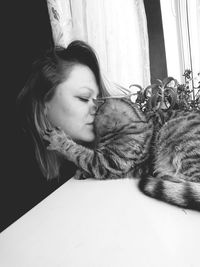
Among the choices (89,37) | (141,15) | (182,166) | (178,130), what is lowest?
(182,166)

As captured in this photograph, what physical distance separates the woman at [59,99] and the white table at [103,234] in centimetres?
25

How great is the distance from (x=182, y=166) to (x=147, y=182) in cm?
19

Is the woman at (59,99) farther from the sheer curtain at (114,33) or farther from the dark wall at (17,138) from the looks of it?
the sheer curtain at (114,33)

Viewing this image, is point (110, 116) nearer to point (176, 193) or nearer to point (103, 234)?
point (176, 193)

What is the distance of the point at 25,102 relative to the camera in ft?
2.75

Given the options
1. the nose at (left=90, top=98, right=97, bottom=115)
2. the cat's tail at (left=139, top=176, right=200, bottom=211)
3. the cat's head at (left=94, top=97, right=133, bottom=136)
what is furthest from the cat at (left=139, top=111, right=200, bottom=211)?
the nose at (left=90, top=98, right=97, bottom=115)

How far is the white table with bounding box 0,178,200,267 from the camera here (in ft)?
1.42

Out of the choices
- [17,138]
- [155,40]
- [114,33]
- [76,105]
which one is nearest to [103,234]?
[17,138]

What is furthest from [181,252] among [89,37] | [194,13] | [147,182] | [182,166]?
[194,13]

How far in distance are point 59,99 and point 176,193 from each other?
51 cm

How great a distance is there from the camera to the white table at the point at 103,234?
43cm

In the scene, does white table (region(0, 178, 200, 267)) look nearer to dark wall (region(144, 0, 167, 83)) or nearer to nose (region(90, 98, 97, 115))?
nose (region(90, 98, 97, 115))

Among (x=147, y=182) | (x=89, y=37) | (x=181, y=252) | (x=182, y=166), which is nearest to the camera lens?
(x=181, y=252)

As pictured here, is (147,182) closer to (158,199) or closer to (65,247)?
(158,199)
